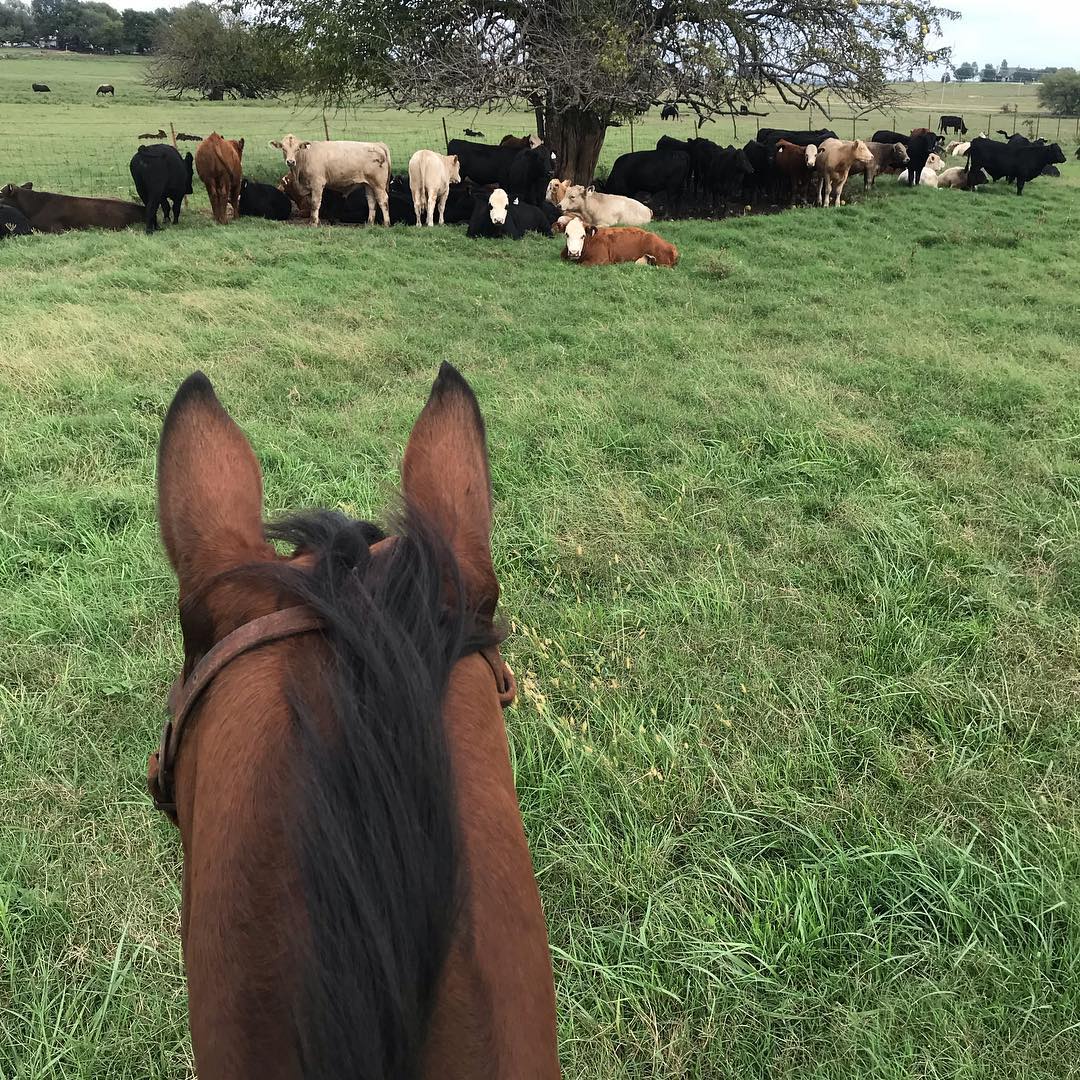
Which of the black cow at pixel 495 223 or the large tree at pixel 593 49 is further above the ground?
the large tree at pixel 593 49

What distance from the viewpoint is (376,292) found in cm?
810

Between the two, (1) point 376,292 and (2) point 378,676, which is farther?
(1) point 376,292

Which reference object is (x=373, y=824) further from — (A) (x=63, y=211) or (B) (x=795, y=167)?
(B) (x=795, y=167)

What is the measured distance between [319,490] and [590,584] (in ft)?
5.04

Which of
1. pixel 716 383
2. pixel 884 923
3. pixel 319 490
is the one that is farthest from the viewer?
pixel 716 383

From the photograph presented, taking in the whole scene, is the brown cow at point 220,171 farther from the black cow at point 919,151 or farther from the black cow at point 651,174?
the black cow at point 919,151

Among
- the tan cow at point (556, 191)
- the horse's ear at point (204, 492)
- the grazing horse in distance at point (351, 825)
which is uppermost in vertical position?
the tan cow at point (556, 191)

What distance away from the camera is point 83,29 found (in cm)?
7744

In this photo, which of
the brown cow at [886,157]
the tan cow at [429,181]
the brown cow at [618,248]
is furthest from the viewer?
the brown cow at [886,157]

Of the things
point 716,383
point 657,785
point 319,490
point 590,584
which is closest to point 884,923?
point 657,785

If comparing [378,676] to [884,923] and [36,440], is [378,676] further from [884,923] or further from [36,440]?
[36,440]

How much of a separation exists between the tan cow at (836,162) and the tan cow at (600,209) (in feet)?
14.1

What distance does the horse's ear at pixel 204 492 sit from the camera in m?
0.98

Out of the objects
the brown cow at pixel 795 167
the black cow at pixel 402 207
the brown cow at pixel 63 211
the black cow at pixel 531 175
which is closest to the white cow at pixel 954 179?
the brown cow at pixel 795 167
